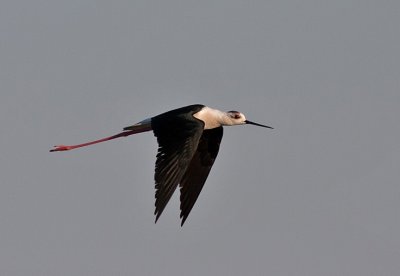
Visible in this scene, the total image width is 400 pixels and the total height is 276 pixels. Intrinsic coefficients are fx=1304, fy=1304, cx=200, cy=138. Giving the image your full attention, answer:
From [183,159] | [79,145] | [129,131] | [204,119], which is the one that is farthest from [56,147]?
[183,159]

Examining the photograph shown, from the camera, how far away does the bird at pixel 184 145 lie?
15945mm

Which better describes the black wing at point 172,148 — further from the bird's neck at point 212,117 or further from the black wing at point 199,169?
the black wing at point 199,169

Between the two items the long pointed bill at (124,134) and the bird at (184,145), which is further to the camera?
the long pointed bill at (124,134)

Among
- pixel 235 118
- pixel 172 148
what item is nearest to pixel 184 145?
pixel 172 148

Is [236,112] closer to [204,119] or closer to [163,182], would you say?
[204,119]

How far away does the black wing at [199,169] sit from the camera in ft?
58.3

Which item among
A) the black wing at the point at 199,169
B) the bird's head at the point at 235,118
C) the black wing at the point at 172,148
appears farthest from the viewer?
the bird's head at the point at 235,118

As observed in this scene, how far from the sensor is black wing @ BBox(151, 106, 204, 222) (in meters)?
15.8

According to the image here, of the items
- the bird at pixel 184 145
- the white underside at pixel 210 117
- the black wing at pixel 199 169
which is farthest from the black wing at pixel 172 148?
the black wing at pixel 199 169

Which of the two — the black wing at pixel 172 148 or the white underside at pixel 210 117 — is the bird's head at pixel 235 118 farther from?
the black wing at pixel 172 148

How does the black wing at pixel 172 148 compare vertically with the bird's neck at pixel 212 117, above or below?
below

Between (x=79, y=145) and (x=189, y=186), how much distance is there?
2.55 metres

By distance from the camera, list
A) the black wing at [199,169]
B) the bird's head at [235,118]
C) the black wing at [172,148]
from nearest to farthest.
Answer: the black wing at [172,148], the black wing at [199,169], the bird's head at [235,118]

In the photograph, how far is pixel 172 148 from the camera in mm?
16312
